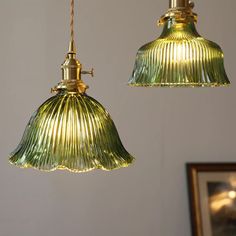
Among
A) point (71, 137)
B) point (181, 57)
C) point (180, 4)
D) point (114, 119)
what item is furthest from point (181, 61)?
point (114, 119)

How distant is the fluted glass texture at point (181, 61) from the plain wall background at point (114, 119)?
0.87 m

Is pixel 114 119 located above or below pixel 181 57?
above

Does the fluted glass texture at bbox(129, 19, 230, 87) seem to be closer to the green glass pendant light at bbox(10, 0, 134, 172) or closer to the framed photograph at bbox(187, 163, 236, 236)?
the green glass pendant light at bbox(10, 0, 134, 172)

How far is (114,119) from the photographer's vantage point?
6.51 ft

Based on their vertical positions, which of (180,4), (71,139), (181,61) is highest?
(180,4)

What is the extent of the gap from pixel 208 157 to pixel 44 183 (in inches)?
31.4

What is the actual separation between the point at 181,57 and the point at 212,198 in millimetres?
1070

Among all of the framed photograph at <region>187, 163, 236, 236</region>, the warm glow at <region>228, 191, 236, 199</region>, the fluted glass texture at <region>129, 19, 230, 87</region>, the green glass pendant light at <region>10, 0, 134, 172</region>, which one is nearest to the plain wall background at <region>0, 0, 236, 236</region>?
the framed photograph at <region>187, 163, 236, 236</region>

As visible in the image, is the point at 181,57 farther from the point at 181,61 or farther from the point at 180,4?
the point at 180,4

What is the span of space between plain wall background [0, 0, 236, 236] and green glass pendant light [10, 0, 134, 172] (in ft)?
3.68

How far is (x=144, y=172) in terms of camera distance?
6.51 feet

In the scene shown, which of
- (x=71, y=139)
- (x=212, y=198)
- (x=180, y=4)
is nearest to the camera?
(x=71, y=139)

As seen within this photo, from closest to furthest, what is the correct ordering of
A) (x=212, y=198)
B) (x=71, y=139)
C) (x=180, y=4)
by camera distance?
(x=71, y=139) < (x=180, y=4) < (x=212, y=198)

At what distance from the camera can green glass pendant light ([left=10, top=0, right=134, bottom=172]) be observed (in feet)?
2.63
